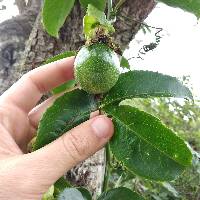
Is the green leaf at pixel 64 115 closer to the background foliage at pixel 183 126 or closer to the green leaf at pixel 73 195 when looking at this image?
the green leaf at pixel 73 195

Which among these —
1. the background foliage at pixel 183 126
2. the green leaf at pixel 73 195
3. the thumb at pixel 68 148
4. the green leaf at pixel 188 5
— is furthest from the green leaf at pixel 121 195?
the background foliage at pixel 183 126

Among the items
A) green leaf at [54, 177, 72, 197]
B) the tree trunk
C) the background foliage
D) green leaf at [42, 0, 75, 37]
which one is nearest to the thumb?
green leaf at [54, 177, 72, 197]

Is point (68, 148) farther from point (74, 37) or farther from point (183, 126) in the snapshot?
point (183, 126)

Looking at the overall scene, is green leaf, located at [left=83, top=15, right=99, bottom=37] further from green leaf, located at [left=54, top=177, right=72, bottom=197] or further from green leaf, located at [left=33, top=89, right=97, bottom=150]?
green leaf, located at [left=54, top=177, right=72, bottom=197]

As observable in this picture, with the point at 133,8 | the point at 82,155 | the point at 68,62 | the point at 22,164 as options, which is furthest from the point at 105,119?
the point at 133,8

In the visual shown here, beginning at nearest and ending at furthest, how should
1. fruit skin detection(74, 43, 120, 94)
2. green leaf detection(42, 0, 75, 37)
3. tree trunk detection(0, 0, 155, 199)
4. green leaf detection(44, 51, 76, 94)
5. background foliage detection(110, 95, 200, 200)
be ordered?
fruit skin detection(74, 43, 120, 94) → green leaf detection(42, 0, 75, 37) → green leaf detection(44, 51, 76, 94) → tree trunk detection(0, 0, 155, 199) → background foliage detection(110, 95, 200, 200)

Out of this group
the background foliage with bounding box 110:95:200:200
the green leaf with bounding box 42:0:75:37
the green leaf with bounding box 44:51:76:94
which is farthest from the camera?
the background foliage with bounding box 110:95:200:200

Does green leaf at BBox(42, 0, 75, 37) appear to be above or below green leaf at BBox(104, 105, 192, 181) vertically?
above
